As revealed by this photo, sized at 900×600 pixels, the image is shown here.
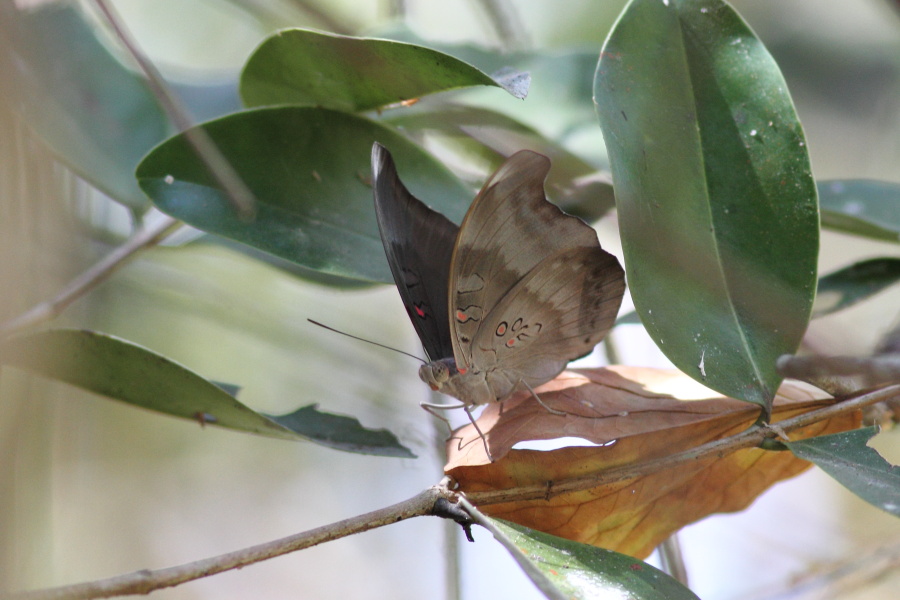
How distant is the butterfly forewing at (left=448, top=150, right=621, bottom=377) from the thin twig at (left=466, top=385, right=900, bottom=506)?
27 cm

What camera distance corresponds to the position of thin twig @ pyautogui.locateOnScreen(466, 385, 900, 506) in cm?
73

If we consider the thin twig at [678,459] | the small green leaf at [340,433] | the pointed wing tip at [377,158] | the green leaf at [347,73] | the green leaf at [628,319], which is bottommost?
the thin twig at [678,459]

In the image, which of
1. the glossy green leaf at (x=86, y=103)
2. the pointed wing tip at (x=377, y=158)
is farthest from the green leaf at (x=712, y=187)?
the glossy green leaf at (x=86, y=103)

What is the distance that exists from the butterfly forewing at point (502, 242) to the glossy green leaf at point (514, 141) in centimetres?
19

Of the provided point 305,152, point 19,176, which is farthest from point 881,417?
point 19,176

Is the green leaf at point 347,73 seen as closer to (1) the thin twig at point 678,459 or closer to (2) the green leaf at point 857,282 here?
(1) the thin twig at point 678,459

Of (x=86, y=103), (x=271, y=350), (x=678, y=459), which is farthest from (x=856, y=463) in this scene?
(x=271, y=350)

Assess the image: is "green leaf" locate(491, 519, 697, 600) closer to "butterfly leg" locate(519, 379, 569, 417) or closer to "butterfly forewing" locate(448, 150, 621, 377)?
"butterfly leg" locate(519, 379, 569, 417)

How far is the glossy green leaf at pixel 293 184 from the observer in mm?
925

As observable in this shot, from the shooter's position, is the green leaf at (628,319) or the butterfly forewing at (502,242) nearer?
the butterfly forewing at (502,242)

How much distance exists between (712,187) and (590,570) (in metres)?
0.47

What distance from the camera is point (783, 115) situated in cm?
Answer: 84

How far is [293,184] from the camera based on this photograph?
98 centimetres

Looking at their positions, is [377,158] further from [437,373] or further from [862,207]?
[862,207]
